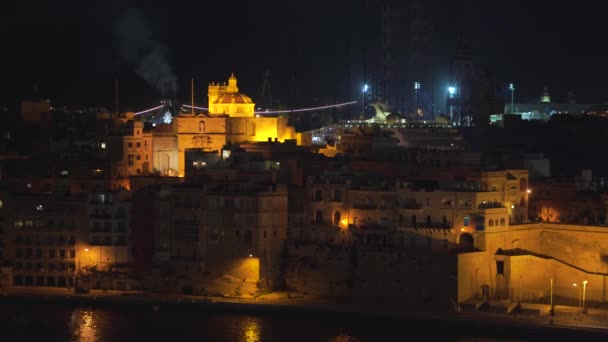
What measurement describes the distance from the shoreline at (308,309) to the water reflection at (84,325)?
57cm

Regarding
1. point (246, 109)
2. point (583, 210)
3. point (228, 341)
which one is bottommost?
point (228, 341)

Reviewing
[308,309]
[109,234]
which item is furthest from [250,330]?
[109,234]

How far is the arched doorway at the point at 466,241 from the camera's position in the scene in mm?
43750

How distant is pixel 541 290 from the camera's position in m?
43.7

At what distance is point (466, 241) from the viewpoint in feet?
144

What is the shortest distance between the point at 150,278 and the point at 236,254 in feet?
8.35

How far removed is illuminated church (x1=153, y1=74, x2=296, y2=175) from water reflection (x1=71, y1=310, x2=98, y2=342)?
416 inches

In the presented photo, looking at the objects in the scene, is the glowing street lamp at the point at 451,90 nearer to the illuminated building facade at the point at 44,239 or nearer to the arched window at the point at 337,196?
the arched window at the point at 337,196

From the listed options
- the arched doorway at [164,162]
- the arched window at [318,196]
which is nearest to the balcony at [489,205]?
the arched window at [318,196]

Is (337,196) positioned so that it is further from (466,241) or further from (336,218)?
(466,241)

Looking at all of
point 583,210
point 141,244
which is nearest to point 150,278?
point 141,244

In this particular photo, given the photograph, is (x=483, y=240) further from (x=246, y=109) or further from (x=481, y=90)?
(x=481, y=90)

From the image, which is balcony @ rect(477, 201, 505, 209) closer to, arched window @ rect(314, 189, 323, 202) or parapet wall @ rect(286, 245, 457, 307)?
parapet wall @ rect(286, 245, 457, 307)

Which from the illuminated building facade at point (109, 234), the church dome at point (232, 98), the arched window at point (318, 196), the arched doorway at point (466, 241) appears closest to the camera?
the arched doorway at point (466, 241)
